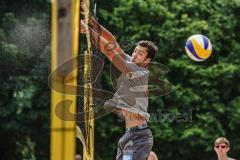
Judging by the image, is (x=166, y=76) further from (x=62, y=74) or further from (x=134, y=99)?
(x=62, y=74)

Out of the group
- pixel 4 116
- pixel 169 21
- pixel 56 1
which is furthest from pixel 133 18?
pixel 56 1

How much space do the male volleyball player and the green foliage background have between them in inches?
362

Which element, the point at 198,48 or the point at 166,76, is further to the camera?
the point at 166,76

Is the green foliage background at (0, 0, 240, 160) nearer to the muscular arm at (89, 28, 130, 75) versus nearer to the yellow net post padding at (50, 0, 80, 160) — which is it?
the muscular arm at (89, 28, 130, 75)

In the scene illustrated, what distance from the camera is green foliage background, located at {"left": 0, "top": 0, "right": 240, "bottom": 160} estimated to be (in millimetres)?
17000

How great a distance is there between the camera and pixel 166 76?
1805cm

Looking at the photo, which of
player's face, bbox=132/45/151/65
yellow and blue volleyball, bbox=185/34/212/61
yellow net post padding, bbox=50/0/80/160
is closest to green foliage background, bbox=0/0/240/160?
yellow and blue volleyball, bbox=185/34/212/61

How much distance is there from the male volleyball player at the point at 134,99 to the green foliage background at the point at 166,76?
9.21 meters

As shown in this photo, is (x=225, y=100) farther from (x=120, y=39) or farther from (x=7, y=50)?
(x=7, y=50)

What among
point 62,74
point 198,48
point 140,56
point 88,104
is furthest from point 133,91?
point 198,48

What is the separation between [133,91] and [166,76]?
35.3 ft

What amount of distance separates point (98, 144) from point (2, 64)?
3281mm

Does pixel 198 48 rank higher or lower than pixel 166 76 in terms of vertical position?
higher

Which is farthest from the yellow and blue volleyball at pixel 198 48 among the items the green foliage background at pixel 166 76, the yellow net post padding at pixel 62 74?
the green foliage background at pixel 166 76
